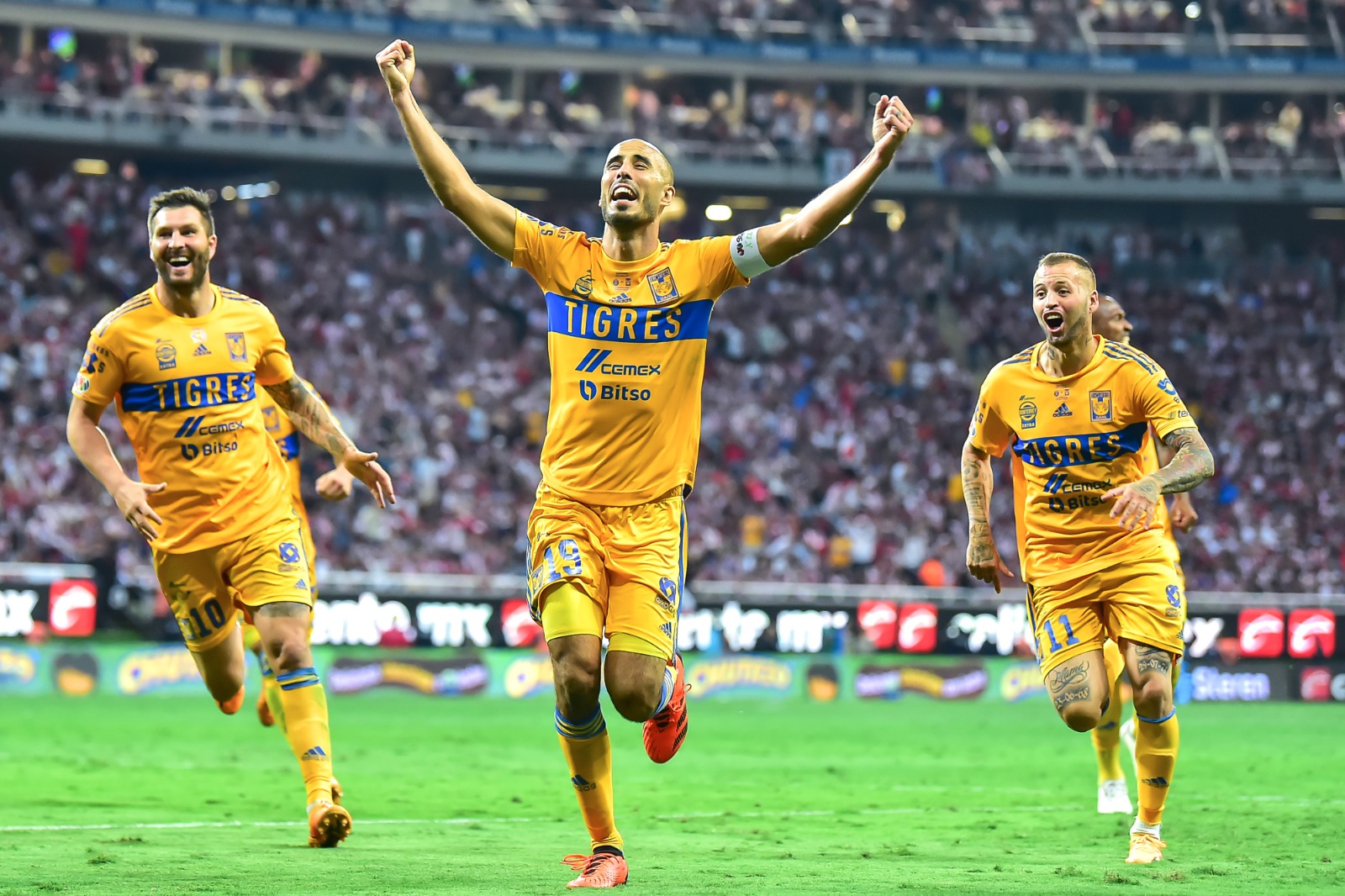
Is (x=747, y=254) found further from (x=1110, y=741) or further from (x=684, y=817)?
(x=1110, y=741)

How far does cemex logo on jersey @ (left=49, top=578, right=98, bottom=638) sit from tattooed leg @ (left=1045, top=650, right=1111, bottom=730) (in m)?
14.6

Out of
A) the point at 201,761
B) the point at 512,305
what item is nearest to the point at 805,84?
the point at 512,305

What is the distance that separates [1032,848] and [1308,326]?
106 feet

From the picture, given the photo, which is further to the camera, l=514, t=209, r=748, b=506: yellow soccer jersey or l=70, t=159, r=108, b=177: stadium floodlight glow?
l=70, t=159, r=108, b=177: stadium floodlight glow

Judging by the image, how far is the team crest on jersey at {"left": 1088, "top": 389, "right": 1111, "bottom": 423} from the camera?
850 centimetres

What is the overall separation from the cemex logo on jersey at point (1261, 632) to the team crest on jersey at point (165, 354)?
17.5 meters

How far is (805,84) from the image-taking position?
43969 millimetres

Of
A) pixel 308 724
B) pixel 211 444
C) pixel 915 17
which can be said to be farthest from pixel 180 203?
pixel 915 17

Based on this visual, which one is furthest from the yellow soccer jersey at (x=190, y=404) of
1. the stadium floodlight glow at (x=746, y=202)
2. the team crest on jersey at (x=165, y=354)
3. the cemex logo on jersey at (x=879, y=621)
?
the stadium floodlight glow at (x=746, y=202)

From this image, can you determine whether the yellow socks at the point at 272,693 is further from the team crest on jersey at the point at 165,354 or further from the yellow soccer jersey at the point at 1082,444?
the yellow soccer jersey at the point at 1082,444

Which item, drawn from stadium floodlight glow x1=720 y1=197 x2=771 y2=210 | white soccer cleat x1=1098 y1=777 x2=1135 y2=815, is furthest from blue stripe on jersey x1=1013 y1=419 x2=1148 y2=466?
stadium floodlight glow x1=720 y1=197 x2=771 y2=210

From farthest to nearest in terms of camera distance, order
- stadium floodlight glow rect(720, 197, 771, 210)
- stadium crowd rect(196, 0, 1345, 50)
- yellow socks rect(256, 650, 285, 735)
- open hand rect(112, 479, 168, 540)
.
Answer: stadium floodlight glow rect(720, 197, 771, 210) → stadium crowd rect(196, 0, 1345, 50) → yellow socks rect(256, 650, 285, 735) → open hand rect(112, 479, 168, 540)

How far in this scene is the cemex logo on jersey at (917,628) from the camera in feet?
74.9

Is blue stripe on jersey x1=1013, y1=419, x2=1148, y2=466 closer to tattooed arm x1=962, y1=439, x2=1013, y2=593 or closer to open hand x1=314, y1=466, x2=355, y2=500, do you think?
tattooed arm x1=962, y1=439, x2=1013, y2=593
